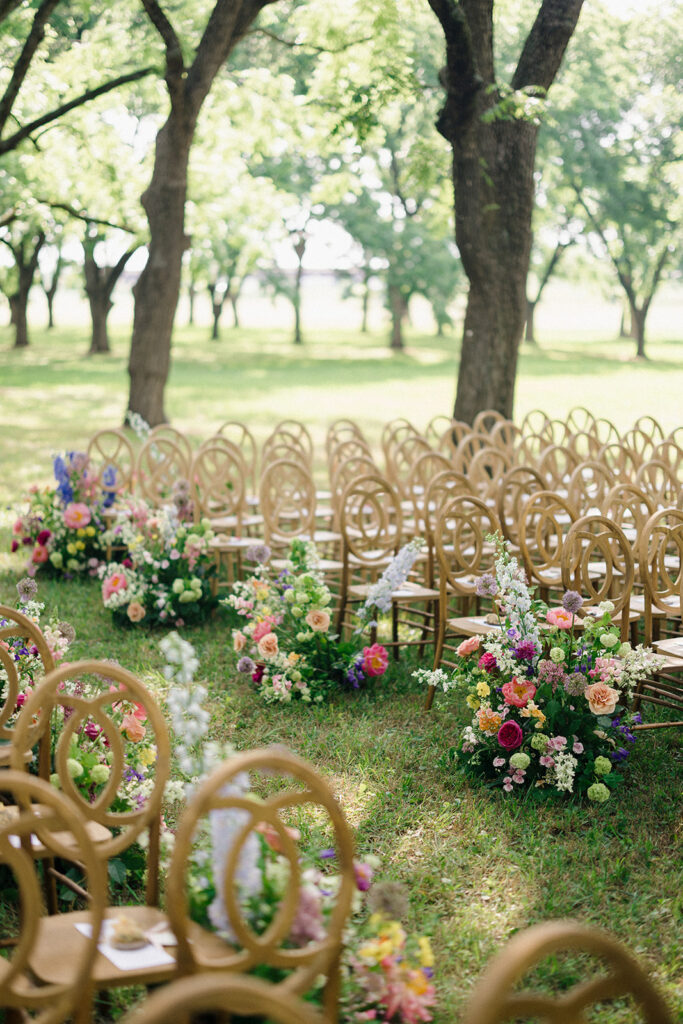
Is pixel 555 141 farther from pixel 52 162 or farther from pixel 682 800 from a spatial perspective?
pixel 682 800

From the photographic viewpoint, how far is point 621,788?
457 centimetres

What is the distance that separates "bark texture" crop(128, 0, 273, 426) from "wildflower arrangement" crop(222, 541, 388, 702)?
7770mm

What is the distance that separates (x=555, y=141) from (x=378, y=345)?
14.8 metres

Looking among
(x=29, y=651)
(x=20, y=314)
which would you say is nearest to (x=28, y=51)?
(x=29, y=651)

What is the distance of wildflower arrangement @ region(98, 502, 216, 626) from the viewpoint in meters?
7.14

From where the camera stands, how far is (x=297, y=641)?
19.4 ft

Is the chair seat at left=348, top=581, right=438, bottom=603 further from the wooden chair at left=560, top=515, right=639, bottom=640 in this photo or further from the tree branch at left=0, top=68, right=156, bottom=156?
the tree branch at left=0, top=68, right=156, bottom=156

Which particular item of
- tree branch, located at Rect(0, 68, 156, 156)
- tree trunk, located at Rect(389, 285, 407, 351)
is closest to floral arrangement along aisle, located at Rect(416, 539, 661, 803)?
tree branch, located at Rect(0, 68, 156, 156)

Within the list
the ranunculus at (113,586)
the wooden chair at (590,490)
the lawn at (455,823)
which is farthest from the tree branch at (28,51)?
the wooden chair at (590,490)

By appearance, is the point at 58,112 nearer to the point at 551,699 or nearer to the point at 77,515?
the point at 77,515

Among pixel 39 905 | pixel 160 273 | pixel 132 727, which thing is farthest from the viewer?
pixel 160 273

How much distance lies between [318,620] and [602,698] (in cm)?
185

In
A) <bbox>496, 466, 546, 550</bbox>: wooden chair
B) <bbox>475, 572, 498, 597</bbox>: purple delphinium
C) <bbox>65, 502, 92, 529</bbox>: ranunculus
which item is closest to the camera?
<bbox>475, 572, 498, 597</bbox>: purple delphinium

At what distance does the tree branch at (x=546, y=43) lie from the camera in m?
10.1
